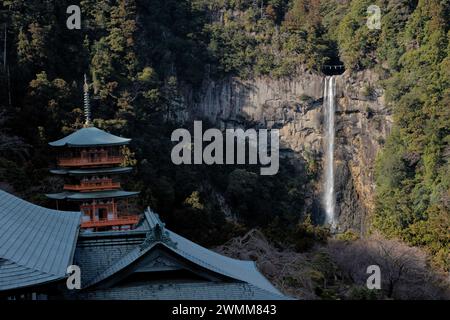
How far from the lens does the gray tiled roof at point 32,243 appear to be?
758 cm

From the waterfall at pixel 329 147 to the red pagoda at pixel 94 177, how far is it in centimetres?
2474

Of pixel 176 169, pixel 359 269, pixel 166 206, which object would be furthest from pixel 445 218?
pixel 176 169

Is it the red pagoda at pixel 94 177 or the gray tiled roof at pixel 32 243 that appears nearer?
the gray tiled roof at pixel 32 243

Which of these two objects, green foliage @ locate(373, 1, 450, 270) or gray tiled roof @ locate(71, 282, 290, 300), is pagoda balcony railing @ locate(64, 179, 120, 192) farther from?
green foliage @ locate(373, 1, 450, 270)

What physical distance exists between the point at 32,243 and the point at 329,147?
118ft

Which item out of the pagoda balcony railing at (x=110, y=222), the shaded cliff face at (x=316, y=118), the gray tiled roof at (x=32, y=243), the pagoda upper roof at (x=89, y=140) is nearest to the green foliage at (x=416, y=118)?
the shaded cliff face at (x=316, y=118)

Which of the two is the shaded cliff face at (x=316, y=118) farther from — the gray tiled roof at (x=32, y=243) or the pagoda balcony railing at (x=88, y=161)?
the gray tiled roof at (x=32, y=243)

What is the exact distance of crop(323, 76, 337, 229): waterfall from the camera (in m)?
43.0

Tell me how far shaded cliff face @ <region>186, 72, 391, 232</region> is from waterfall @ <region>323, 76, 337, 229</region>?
0.36 m

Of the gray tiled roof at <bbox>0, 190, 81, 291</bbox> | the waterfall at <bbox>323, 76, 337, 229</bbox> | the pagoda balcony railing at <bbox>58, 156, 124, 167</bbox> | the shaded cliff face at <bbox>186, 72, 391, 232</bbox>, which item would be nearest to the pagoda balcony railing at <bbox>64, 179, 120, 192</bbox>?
the pagoda balcony railing at <bbox>58, 156, 124, 167</bbox>

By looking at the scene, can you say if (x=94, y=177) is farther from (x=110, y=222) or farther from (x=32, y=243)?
(x=32, y=243)

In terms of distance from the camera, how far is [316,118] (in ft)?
143

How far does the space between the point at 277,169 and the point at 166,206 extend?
45.6 feet
